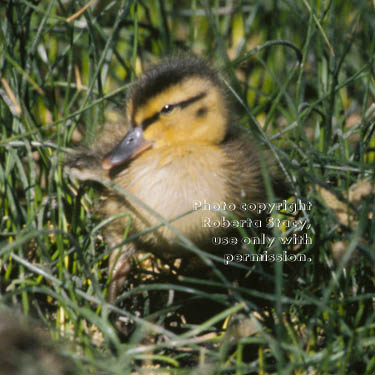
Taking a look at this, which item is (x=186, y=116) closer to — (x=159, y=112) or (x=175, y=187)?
(x=159, y=112)

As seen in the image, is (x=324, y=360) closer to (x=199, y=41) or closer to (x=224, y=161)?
(x=224, y=161)

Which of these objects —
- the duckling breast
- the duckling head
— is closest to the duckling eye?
the duckling head

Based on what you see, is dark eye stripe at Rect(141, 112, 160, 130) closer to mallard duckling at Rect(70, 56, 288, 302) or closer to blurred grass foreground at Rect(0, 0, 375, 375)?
mallard duckling at Rect(70, 56, 288, 302)

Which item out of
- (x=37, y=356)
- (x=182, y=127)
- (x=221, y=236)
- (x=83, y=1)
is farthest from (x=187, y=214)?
(x=83, y=1)

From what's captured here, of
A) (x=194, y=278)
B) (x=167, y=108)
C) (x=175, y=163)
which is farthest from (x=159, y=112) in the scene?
(x=194, y=278)

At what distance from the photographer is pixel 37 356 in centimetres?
129

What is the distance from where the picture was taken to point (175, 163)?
1.76 meters

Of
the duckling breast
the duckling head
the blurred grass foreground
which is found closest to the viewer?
the blurred grass foreground

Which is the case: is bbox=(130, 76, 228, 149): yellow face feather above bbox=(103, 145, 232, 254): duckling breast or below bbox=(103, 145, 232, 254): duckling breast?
above

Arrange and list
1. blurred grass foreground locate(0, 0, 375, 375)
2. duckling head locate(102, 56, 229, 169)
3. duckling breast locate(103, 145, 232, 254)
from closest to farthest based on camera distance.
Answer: blurred grass foreground locate(0, 0, 375, 375) → duckling breast locate(103, 145, 232, 254) → duckling head locate(102, 56, 229, 169)

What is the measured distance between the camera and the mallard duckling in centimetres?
170

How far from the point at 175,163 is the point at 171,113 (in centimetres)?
17

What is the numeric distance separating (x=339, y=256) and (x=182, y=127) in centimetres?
61

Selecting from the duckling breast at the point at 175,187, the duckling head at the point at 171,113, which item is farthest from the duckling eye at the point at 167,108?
the duckling breast at the point at 175,187
